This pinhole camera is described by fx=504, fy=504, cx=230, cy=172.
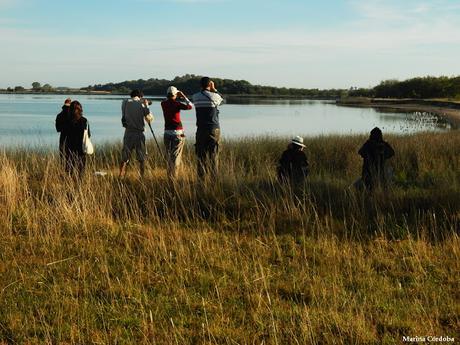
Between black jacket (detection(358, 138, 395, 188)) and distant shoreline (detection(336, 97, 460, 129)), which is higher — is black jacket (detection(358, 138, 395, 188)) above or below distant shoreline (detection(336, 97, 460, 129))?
below

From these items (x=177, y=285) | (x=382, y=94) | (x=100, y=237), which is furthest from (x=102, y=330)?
(x=382, y=94)

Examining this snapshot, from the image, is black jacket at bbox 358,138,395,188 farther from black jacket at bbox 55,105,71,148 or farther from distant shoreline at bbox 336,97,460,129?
distant shoreline at bbox 336,97,460,129

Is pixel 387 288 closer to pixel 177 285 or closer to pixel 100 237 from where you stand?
pixel 177 285

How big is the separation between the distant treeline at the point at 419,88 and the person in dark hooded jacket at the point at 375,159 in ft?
294

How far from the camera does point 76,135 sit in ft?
28.9

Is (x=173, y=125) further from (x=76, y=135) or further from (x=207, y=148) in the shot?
(x=76, y=135)

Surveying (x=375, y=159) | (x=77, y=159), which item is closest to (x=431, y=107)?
(x=375, y=159)

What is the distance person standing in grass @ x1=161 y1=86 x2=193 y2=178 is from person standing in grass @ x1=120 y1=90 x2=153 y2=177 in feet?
1.95

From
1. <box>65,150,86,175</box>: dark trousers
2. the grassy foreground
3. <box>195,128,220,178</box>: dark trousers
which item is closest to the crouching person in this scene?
the grassy foreground

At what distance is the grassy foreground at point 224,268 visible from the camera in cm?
355

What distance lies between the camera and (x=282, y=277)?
4551 millimetres

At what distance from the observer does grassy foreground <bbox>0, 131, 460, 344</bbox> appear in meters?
3.55

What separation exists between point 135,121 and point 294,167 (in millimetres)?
3313

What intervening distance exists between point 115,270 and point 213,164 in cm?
410
